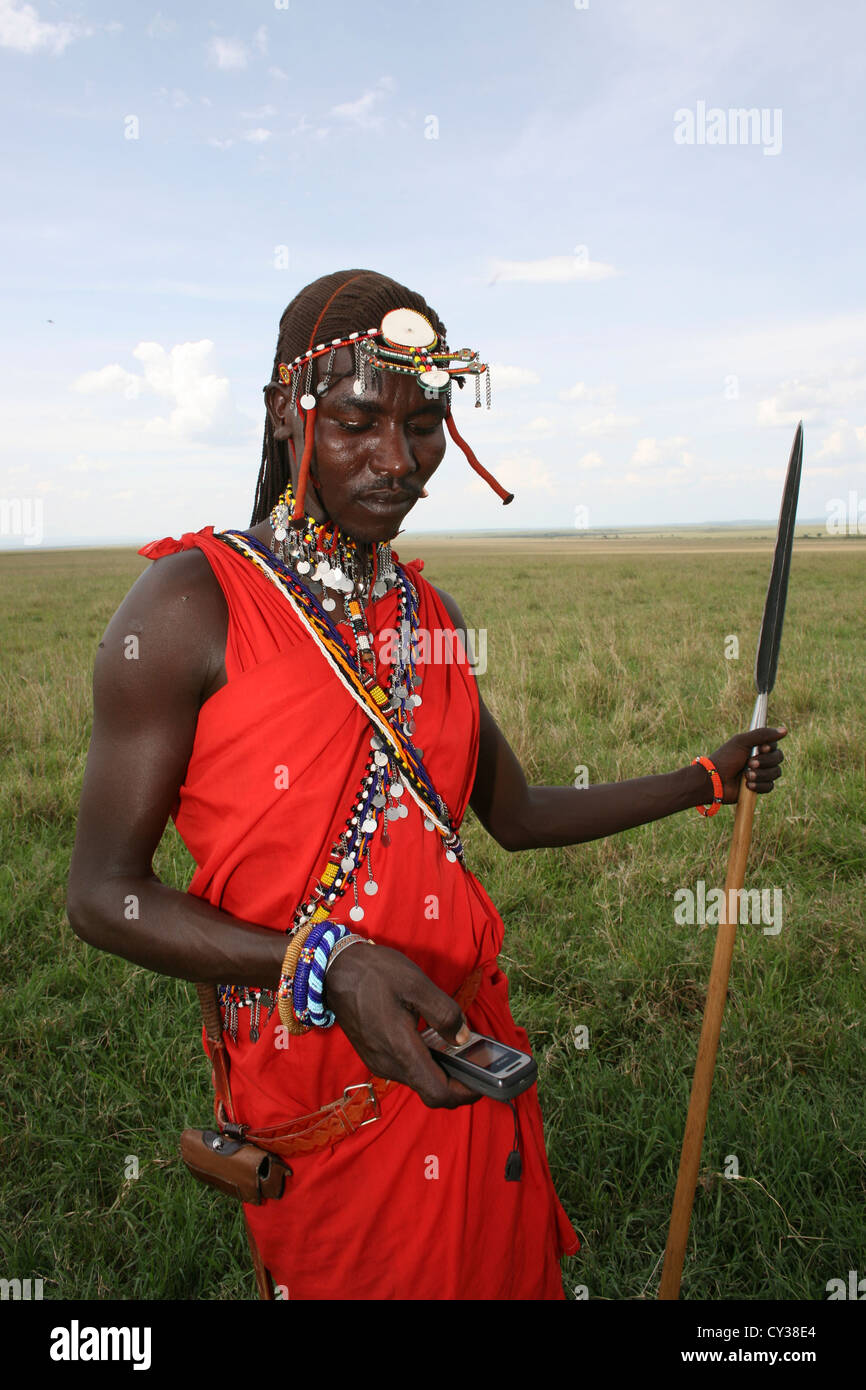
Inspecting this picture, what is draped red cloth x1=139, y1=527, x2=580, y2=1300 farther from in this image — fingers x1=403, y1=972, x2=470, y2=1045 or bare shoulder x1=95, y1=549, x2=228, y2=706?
fingers x1=403, y1=972, x2=470, y2=1045

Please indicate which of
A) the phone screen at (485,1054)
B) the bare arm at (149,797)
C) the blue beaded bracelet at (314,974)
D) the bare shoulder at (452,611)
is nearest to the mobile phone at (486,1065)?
the phone screen at (485,1054)

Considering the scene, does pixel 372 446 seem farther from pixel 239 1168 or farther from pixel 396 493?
pixel 239 1168

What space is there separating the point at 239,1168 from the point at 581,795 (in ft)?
3.67

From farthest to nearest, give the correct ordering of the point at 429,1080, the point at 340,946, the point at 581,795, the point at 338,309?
the point at 581,795
the point at 338,309
the point at 340,946
the point at 429,1080

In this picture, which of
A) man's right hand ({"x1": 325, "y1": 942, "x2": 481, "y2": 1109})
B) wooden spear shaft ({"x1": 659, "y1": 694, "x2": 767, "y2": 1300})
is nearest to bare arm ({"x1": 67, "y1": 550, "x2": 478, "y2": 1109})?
man's right hand ({"x1": 325, "y1": 942, "x2": 481, "y2": 1109})

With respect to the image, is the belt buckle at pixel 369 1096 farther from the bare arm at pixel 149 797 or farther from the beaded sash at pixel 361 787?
the bare arm at pixel 149 797

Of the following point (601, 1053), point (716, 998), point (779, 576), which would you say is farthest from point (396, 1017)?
point (601, 1053)

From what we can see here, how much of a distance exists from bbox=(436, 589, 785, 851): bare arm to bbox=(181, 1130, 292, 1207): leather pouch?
0.85 metres

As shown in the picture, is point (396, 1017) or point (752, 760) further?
point (752, 760)

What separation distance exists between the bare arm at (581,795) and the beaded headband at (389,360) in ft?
1.84

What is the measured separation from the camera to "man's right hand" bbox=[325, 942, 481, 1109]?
4.45ft

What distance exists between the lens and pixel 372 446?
1.76 m
